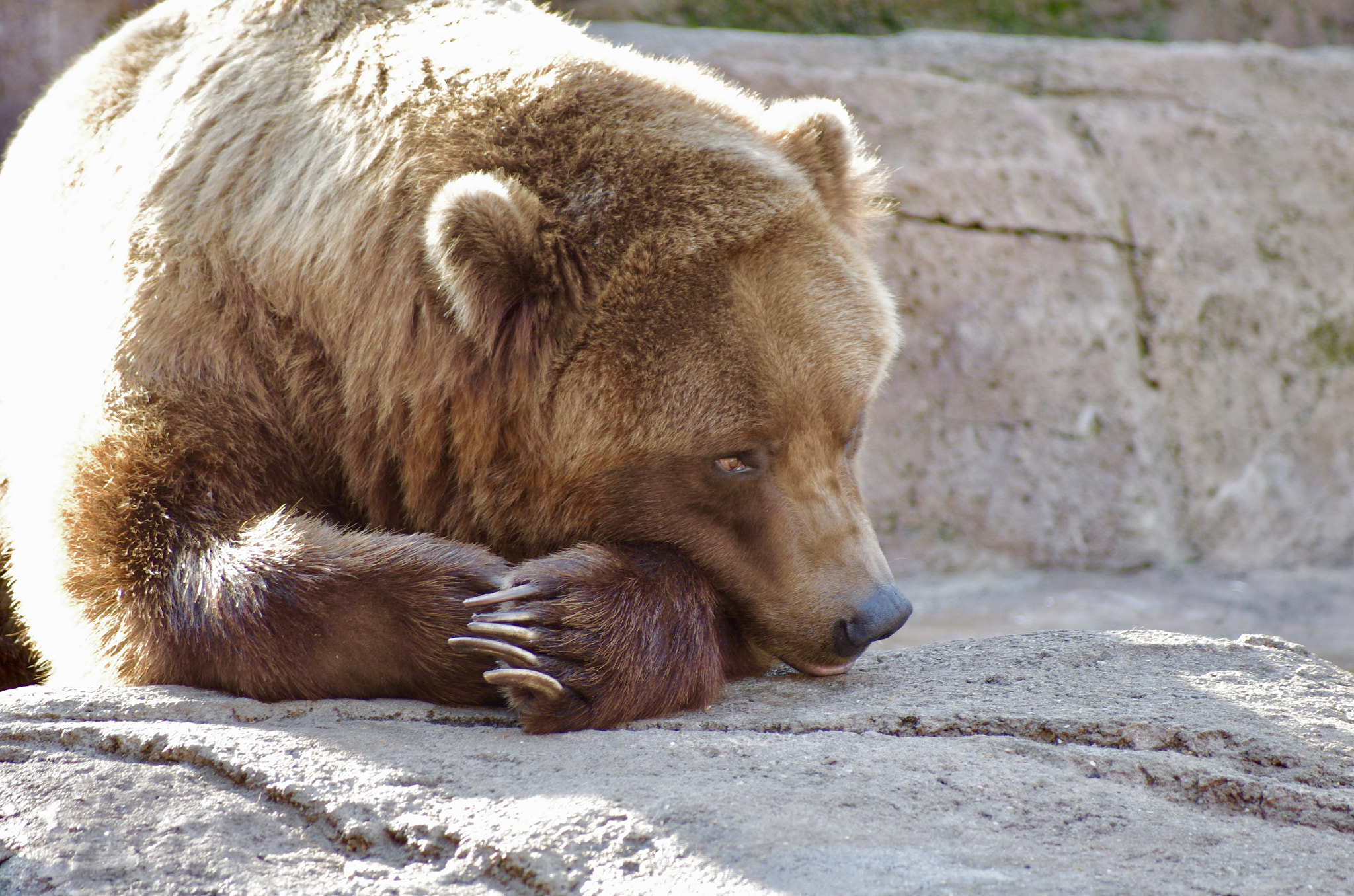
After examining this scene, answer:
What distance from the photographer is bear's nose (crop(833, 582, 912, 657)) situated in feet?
8.70

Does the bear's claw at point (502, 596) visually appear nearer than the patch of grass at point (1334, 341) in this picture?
Yes

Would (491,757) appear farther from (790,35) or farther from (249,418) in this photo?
(790,35)

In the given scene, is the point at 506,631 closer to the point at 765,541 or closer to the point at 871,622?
the point at 765,541

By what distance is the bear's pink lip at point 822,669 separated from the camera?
2.76m

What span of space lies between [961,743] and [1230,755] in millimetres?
486

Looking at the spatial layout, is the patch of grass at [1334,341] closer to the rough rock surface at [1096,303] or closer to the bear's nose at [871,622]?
the rough rock surface at [1096,303]

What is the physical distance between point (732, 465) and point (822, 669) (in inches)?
19.9

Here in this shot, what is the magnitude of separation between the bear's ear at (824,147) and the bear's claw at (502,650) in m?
1.42

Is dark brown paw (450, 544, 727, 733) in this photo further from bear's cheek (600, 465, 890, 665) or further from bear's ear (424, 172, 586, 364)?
bear's ear (424, 172, 586, 364)

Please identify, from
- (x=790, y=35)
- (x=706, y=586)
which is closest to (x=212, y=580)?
(x=706, y=586)

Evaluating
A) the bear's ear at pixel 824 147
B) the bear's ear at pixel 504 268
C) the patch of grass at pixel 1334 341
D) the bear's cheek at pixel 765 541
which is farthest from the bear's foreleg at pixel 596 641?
the patch of grass at pixel 1334 341

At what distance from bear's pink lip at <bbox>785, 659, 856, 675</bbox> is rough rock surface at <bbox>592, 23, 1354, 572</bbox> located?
3060 mm

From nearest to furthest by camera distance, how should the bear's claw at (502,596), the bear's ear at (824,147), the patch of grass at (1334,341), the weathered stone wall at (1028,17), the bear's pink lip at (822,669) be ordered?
1. the bear's claw at (502,596)
2. the bear's pink lip at (822,669)
3. the bear's ear at (824,147)
4. the patch of grass at (1334,341)
5. the weathered stone wall at (1028,17)

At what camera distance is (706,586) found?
2.77 m
